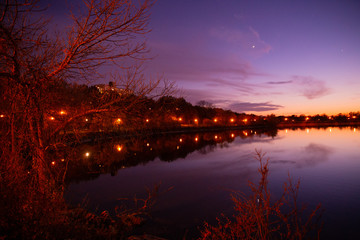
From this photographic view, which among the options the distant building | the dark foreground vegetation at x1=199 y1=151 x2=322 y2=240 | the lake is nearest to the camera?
the dark foreground vegetation at x1=199 y1=151 x2=322 y2=240

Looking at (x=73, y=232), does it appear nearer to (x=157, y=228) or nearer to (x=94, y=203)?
(x=157, y=228)

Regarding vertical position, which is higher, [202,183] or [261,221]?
[261,221]

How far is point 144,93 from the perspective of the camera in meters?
5.14

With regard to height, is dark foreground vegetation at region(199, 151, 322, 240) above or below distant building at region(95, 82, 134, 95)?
below

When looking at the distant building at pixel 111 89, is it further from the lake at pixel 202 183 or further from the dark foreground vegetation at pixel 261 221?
the dark foreground vegetation at pixel 261 221

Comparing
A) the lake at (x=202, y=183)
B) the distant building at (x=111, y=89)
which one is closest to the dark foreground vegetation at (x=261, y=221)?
the lake at (x=202, y=183)

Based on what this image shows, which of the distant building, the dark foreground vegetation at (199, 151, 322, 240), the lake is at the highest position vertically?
the distant building

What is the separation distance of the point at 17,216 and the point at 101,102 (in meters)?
3.15

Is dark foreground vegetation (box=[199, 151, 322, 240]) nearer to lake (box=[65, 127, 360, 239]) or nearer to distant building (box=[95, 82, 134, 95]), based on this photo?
lake (box=[65, 127, 360, 239])

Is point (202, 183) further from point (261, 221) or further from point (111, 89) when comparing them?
Result: point (261, 221)

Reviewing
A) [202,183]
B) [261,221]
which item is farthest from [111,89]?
[202,183]

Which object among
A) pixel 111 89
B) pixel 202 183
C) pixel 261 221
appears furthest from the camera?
pixel 202 183

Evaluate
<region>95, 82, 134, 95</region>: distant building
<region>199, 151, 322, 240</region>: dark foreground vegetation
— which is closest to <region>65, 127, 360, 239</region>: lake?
<region>199, 151, 322, 240</region>: dark foreground vegetation

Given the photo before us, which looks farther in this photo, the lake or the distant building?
the lake
